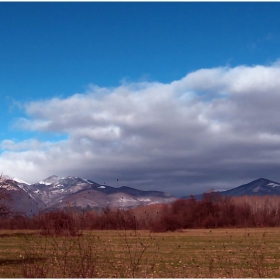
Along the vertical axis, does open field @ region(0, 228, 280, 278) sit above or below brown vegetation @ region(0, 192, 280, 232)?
above

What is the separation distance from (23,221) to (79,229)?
178 cm

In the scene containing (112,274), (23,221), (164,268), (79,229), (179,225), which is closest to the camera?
(79,229)

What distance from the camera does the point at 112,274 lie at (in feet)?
48.1

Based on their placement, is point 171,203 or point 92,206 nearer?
point 92,206

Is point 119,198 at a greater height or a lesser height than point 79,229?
greater

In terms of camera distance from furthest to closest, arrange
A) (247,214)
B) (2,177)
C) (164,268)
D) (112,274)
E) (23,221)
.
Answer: (247,214), (164,268), (2,177), (112,274), (23,221)

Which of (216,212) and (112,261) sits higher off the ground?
(112,261)

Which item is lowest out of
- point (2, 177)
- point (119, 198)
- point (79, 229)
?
point (79, 229)

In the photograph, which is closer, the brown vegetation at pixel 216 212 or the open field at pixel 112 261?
the open field at pixel 112 261

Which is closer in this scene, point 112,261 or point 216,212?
point 112,261

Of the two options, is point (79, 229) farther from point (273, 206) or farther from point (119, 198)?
point (273, 206)

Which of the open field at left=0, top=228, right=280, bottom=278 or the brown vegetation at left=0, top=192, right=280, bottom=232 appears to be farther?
the brown vegetation at left=0, top=192, right=280, bottom=232

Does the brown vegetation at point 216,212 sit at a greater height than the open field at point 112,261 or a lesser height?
lesser

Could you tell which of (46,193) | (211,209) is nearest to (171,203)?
(211,209)
